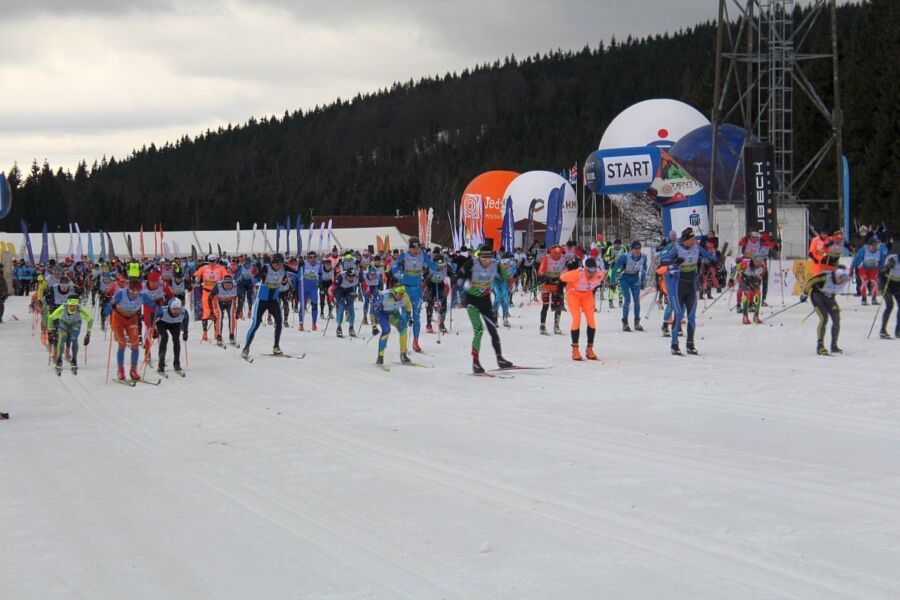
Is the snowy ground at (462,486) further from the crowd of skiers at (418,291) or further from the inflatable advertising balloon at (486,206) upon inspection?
the inflatable advertising balloon at (486,206)

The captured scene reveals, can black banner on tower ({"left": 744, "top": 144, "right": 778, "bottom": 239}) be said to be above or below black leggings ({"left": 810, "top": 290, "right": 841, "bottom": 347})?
above

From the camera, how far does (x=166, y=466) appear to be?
9.63 metres

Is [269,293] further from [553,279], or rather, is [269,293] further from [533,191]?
[533,191]

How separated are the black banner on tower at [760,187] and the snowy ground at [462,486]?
1473cm

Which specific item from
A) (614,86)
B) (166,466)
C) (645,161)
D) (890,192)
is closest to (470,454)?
(166,466)

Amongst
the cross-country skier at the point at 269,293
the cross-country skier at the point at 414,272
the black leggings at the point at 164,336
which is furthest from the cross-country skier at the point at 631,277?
the black leggings at the point at 164,336

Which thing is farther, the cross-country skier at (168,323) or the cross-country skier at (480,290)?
the cross-country skier at (168,323)

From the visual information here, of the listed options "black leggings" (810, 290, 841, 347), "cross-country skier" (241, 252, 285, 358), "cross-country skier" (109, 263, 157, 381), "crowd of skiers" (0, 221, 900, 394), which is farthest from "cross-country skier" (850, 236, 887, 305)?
"cross-country skier" (109, 263, 157, 381)

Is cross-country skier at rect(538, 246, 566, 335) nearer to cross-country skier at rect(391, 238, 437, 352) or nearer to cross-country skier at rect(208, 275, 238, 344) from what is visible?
cross-country skier at rect(391, 238, 437, 352)

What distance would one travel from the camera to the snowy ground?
20.3ft

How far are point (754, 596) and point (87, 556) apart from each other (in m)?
3.99

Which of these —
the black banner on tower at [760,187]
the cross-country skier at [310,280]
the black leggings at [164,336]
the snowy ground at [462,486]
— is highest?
the black banner on tower at [760,187]

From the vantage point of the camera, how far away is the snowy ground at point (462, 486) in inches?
244

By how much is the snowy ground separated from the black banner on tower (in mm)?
14730
